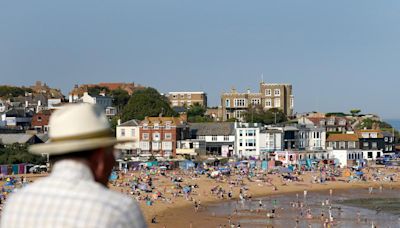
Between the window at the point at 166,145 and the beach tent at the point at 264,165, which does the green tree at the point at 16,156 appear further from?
the beach tent at the point at 264,165

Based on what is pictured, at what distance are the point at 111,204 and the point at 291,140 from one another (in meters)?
79.7

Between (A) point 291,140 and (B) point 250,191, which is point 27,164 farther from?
(A) point 291,140

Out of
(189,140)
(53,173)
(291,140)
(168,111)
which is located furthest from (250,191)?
→ (53,173)

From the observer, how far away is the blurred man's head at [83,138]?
2.86 m

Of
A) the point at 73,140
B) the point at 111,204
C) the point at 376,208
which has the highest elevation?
the point at 73,140

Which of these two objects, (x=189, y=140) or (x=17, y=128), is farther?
(x=17, y=128)

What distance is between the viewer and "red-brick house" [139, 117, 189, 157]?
73.7 metres

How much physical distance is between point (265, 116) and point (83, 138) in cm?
9138

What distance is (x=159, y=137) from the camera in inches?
2906

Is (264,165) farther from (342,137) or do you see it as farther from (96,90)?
(96,90)

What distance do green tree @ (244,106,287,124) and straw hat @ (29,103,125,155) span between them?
293 ft

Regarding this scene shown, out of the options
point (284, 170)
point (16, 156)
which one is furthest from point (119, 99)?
point (16, 156)

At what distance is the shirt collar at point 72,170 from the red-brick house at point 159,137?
70545 mm

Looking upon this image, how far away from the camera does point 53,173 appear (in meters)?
2.86
